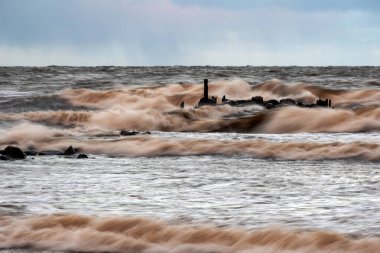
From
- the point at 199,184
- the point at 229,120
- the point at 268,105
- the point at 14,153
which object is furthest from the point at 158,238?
the point at 268,105

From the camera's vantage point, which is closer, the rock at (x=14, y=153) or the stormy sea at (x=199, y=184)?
the stormy sea at (x=199, y=184)

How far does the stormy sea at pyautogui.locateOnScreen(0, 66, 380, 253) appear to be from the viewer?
29.1ft

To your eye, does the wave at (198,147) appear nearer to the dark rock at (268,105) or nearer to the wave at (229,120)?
the wave at (229,120)

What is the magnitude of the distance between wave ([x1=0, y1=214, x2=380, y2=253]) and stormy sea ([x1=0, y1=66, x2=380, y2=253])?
1 centimetres

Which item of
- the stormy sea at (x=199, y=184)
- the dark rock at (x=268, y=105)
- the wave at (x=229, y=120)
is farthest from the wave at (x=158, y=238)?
the dark rock at (x=268, y=105)

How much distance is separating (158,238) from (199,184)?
4.29 meters

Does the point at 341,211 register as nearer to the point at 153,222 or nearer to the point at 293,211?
the point at 293,211

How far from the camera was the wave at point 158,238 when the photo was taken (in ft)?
27.9

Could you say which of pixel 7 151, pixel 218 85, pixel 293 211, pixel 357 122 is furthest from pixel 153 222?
pixel 218 85

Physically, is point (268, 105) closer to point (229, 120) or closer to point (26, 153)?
point (229, 120)

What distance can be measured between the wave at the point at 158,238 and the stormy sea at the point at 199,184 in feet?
0.05

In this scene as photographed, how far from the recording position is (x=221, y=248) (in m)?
8.55

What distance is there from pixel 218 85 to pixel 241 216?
34.1m

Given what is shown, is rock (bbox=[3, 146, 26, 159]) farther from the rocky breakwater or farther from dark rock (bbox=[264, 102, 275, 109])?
dark rock (bbox=[264, 102, 275, 109])
